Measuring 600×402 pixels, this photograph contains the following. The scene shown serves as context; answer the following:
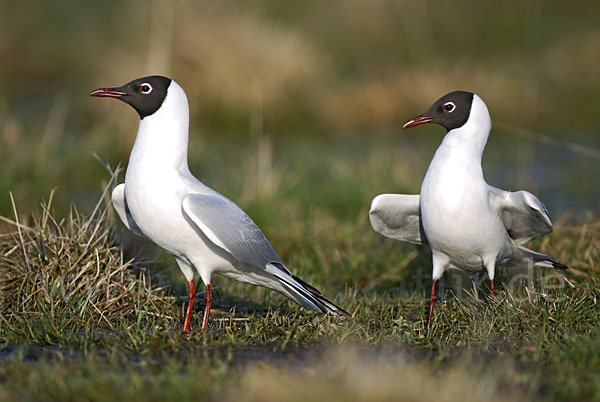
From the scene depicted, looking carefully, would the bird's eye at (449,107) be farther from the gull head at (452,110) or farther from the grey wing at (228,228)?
the grey wing at (228,228)

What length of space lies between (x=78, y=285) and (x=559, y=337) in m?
2.82

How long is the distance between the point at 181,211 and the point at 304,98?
27.1 feet

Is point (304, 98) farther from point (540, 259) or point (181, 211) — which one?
point (181, 211)

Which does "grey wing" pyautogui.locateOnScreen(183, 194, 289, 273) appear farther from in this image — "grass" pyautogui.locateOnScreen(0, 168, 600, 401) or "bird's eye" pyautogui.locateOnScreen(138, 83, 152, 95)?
"bird's eye" pyautogui.locateOnScreen(138, 83, 152, 95)

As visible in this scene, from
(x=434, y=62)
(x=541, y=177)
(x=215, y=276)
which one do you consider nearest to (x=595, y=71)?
(x=434, y=62)

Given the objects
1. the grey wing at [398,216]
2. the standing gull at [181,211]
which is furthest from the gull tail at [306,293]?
the grey wing at [398,216]

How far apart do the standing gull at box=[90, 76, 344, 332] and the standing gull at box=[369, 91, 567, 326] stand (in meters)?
0.84

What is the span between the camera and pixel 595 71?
47.7 ft

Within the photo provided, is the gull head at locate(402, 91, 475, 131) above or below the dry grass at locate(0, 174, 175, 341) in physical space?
above

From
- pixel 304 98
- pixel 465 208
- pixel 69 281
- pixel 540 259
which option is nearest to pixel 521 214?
pixel 540 259

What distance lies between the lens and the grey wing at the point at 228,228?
432 centimetres

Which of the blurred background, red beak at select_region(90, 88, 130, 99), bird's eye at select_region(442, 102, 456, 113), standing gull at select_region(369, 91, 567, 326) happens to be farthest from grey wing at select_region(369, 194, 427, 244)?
red beak at select_region(90, 88, 130, 99)

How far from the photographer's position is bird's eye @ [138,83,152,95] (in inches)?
185

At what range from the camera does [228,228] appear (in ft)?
14.6
